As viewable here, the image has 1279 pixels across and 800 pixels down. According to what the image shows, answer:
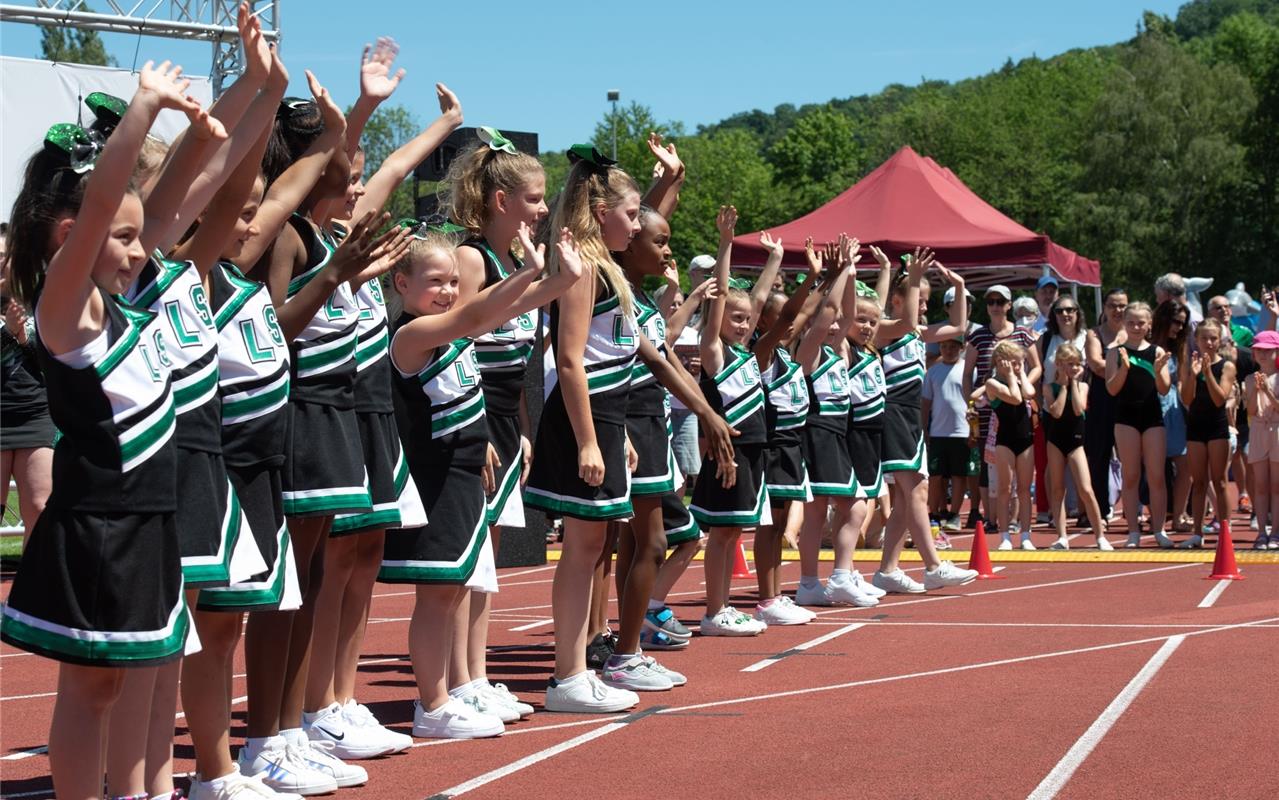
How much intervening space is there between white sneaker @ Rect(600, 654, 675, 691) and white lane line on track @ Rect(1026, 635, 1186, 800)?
1.89 m

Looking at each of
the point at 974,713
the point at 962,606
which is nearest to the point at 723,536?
the point at 962,606

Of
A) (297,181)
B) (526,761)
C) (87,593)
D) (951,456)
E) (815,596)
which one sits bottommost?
(526,761)

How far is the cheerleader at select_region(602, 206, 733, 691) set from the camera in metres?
7.02

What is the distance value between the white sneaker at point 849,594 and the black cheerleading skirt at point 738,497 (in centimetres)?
140

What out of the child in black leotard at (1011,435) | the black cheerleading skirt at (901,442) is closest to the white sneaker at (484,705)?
the black cheerleading skirt at (901,442)

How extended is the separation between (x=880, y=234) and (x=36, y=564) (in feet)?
54.8

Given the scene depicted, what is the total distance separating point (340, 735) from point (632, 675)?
5.76 feet

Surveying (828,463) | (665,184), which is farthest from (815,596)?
(665,184)

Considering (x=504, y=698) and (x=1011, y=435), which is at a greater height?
(x=1011, y=435)

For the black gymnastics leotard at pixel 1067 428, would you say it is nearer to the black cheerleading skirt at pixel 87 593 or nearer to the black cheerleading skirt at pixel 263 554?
the black cheerleading skirt at pixel 263 554

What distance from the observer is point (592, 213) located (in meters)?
6.86

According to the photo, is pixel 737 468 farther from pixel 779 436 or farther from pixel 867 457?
pixel 867 457

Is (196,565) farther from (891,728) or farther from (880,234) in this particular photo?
(880,234)

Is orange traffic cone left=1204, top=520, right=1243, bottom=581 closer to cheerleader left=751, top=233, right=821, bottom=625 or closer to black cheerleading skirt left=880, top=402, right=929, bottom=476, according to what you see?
black cheerleading skirt left=880, top=402, right=929, bottom=476
